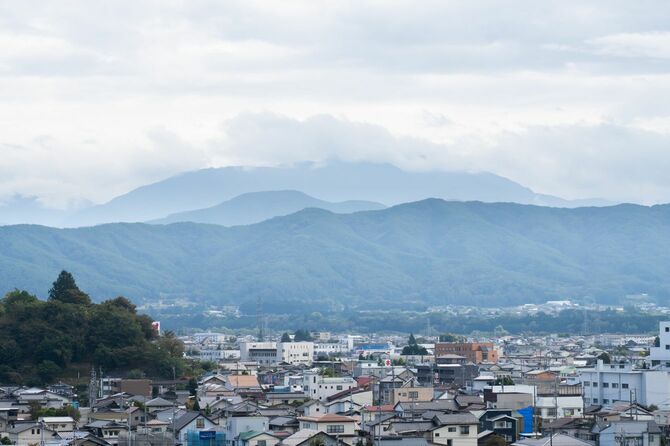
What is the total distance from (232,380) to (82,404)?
814cm

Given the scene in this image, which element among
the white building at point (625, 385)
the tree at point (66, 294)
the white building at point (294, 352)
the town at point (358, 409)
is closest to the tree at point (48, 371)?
the town at point (358, 409)

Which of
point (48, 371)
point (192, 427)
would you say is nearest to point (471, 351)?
point (48, 371)

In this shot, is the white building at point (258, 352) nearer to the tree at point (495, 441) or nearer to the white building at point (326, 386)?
the white building at point (326, 386)

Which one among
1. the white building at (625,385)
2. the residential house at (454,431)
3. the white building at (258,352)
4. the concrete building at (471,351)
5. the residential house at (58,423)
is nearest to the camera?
the residential house at (454,431)

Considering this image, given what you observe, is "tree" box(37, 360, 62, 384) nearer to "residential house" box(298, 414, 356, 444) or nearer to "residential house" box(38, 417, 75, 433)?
"residential house" box(38, 417, 75, 433)

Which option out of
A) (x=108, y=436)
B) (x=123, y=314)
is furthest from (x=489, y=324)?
(x=108, y=436)

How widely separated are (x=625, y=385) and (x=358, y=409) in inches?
382

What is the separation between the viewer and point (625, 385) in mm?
44500

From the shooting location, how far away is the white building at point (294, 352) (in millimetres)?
81875

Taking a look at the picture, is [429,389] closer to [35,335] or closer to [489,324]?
[35,335]

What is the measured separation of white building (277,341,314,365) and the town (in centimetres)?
2078

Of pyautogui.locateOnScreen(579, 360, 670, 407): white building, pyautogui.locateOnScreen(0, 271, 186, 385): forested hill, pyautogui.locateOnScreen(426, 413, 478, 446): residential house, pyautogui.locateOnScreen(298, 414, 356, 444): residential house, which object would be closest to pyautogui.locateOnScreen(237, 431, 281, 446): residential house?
pyautogui.locateOnScreen(298, 414, 356, 444): residential house

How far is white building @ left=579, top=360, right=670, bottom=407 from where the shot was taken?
43.2m

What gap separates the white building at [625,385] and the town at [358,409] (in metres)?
0.04
